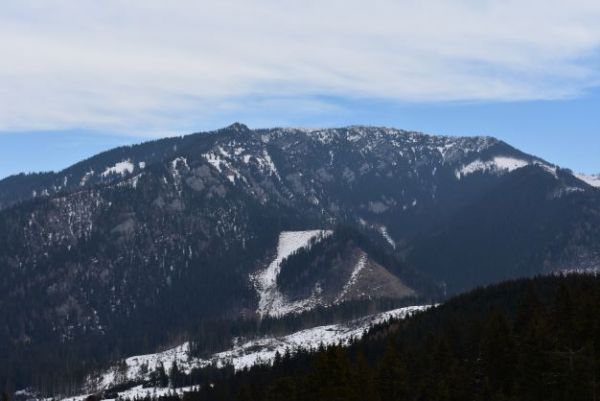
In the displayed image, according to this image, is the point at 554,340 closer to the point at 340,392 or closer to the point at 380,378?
the point at 380,378

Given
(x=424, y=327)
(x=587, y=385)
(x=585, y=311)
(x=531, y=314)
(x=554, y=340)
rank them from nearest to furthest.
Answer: (x=587, y=385), (x=554, y=340), (x=585, y=311), (x=531, y=314), (x=424, y=327)

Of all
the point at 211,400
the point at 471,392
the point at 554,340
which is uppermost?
the point at 554,340

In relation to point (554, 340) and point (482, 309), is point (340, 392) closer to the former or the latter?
point (554, 340)

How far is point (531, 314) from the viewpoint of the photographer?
11106 cm

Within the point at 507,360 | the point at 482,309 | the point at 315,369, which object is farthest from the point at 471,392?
the point at 482,309

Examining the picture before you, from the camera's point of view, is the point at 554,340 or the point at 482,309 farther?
the point at 482,309

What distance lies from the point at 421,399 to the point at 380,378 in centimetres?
622

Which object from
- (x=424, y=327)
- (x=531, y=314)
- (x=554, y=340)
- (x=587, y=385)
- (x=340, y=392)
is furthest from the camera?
(x=424, y=327)

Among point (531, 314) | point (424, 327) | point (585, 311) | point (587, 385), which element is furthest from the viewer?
point (424, 327)

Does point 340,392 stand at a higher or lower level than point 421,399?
higher

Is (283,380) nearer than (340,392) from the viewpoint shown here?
No

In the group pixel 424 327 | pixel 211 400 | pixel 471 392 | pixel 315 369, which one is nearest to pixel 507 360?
pixel 471 392

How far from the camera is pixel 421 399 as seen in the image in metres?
100

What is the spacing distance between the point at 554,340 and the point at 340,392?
29431mm
